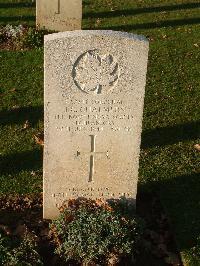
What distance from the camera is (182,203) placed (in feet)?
21.7

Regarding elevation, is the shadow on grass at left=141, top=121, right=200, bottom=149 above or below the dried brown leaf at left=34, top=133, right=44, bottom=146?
above

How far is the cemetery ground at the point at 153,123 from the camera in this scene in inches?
256

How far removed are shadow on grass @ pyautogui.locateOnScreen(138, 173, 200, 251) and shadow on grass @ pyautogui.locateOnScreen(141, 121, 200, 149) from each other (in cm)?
90

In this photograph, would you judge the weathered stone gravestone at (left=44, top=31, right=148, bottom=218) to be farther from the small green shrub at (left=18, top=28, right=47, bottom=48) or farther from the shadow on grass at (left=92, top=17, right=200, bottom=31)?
the shadow on grass at (left=92, top=17, right=200, bottom=31)

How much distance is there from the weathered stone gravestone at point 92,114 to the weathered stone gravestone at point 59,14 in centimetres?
624

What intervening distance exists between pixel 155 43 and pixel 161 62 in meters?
1.03

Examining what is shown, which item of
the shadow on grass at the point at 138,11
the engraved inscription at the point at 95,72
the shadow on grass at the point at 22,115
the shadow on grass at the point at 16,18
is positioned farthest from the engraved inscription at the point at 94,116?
the shadow on grass at the point at 138,11

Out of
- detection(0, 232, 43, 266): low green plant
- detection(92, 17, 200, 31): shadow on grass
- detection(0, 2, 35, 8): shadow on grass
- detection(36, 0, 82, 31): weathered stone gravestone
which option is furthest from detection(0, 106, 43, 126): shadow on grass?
detection(0, 2, 35, 8): shadow on grass

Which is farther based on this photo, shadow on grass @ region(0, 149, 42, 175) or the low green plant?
shadow on grass @ region(0, 149, 42, 175)

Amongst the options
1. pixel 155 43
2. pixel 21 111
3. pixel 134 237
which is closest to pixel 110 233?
pixel 134 237

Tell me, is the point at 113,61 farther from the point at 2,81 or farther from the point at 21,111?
the point at 2,81

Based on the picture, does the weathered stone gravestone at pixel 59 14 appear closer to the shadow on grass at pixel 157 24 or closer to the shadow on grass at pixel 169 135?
the shadow on grass at pixel 157 24

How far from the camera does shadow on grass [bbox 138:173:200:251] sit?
20.0ft

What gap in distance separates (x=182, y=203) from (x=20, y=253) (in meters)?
2.29
